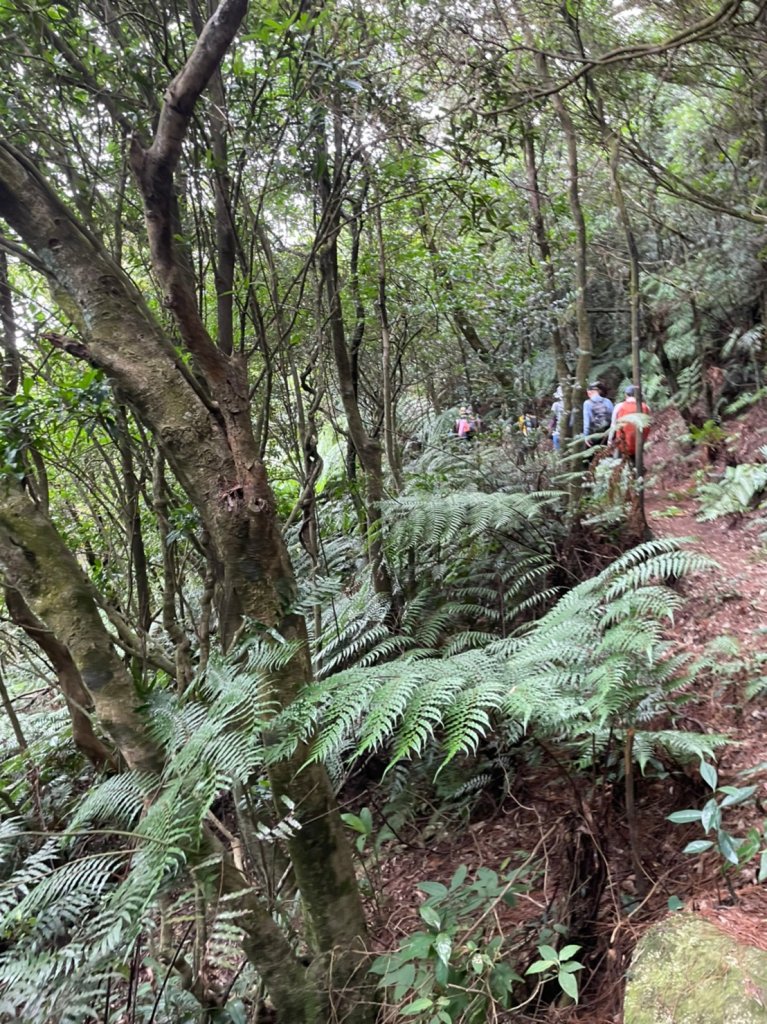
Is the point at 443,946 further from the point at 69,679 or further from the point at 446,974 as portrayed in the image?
the point at 69,679

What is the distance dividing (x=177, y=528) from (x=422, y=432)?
4.36m

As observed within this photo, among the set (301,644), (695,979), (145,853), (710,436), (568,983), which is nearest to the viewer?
(145,853)

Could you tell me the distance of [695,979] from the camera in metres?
1.76

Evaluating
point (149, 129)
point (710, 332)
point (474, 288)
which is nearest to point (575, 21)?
point (474, 288)

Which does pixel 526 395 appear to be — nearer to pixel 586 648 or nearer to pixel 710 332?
pixel 710 332

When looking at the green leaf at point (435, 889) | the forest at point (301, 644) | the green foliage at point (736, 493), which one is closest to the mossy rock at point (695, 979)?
the forest at point (301, 644)

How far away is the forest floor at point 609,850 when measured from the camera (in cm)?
215

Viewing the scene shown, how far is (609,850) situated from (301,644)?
1.56 metres

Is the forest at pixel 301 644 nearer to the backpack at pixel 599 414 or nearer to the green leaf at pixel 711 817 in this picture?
the green leaf at pixel 711 817

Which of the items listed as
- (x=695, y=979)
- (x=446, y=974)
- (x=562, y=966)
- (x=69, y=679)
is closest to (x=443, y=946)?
(x=446, y=974)

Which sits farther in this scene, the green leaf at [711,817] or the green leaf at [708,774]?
the green leaf at [708,774]

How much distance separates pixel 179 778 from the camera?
169cm

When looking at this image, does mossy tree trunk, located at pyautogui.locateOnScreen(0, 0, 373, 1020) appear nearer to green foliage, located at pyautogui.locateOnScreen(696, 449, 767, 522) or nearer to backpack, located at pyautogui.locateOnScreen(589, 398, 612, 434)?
green foliage, located at pyautogui.locateOnScreen(696, 449, 767, 522)

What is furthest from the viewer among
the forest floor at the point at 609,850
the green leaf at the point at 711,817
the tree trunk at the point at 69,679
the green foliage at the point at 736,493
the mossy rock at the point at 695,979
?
the green foliage at the point at 736,493
